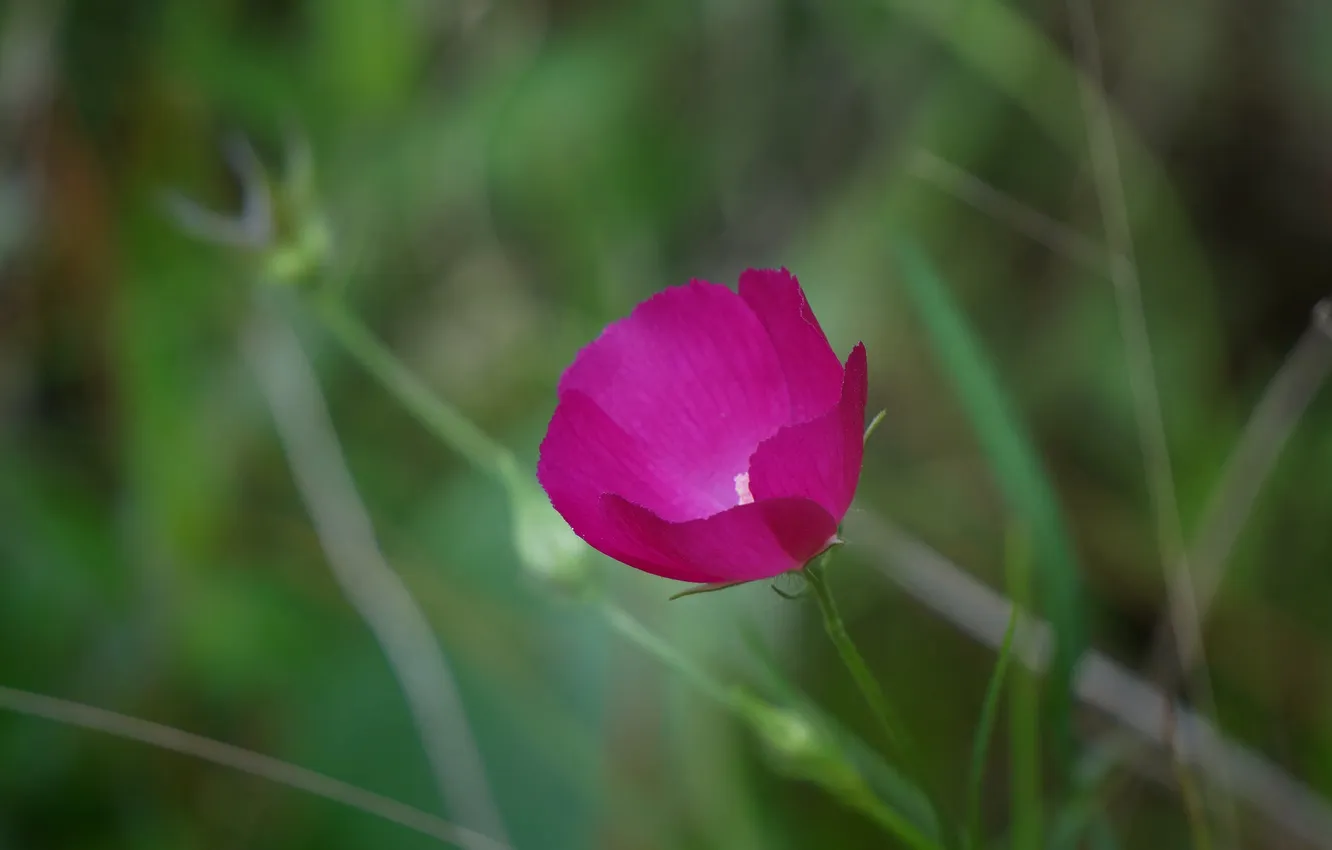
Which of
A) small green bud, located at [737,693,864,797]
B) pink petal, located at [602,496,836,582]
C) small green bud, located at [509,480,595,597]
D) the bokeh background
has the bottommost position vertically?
small green bud, located at [737,693,864,797]

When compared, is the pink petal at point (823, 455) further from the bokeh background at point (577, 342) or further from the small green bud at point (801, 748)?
the bokeh background at point (577, 342)

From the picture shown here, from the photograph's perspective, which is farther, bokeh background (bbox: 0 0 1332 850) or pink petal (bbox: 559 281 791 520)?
bokeh background (bbox: 0 0 1332 850)

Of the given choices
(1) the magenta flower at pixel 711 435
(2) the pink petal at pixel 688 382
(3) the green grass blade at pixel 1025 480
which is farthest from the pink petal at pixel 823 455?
(3) the green grass blade at pixel 1025 480

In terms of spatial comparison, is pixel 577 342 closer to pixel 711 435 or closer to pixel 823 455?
pixel 711 435

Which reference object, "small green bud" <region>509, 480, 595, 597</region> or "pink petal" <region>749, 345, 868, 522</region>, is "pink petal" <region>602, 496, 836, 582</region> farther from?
"small green bud" <region>509, 480, 595, 597</region>

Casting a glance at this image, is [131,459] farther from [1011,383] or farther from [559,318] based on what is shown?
[1011,383]

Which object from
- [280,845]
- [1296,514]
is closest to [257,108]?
[280,845]

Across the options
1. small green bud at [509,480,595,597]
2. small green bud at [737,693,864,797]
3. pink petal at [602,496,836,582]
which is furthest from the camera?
small green bud at [509,480,595,597]

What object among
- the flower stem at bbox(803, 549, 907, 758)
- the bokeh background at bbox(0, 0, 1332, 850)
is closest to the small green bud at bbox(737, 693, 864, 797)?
the flower stem at bbox(803, 549, 907, 758)
